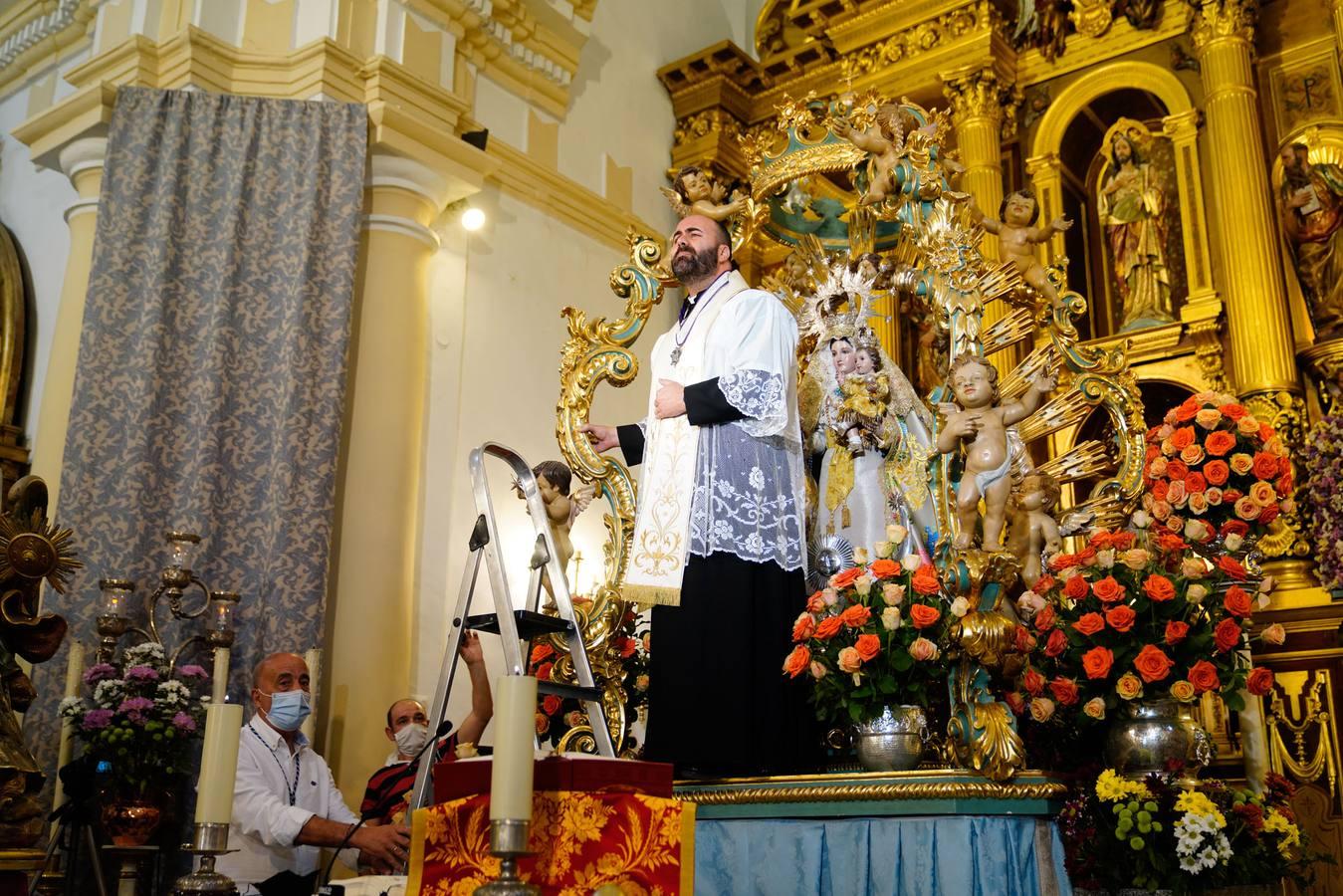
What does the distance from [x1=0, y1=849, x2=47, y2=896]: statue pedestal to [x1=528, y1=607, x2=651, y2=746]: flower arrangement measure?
229 centimetres

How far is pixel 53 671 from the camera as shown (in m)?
6.72

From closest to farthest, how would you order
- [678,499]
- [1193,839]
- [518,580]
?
[1193,839] → [678,499] → [518,580]

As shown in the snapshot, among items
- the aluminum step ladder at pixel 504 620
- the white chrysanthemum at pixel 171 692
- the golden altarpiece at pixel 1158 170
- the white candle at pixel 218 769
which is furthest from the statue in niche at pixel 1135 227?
the white candle at pixel 218 769

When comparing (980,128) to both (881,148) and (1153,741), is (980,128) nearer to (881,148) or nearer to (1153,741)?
(881,148)

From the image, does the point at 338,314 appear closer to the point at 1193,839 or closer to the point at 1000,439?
the point at 1000,439

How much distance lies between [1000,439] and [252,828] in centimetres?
338

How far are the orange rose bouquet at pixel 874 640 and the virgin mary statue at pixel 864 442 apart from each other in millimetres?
946

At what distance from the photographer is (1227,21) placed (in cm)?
958

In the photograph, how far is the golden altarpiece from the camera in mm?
8219

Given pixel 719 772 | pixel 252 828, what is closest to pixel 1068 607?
pixel 719 772

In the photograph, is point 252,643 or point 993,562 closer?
point 993,562

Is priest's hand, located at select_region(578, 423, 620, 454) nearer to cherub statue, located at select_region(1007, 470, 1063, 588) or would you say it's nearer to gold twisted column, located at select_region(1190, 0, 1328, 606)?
cherub statue, located at select_region(1007, 470, 1063, 588)

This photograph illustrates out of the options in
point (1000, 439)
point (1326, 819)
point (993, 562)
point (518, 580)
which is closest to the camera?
point (993, 562)

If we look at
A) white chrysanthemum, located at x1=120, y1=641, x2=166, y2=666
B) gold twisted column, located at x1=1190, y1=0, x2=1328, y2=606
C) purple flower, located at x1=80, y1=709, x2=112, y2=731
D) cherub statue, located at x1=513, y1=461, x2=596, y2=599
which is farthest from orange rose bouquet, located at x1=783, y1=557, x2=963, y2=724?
gold twisted column, located at x1=1190, y1=0, x2=1328, y2=606
